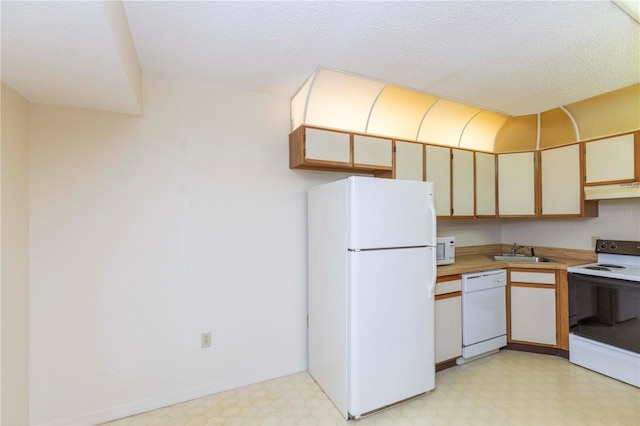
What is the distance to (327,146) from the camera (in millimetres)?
2369

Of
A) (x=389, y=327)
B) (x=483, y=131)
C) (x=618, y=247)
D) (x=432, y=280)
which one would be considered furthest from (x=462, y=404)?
(x=483, y=131)

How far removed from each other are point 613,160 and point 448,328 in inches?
85.8

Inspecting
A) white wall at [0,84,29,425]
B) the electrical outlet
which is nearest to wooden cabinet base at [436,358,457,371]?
the electrical outlet

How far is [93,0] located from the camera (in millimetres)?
1034

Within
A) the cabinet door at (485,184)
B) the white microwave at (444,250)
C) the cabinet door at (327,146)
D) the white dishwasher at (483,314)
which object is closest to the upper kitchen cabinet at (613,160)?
the cabinet door at (485,184)

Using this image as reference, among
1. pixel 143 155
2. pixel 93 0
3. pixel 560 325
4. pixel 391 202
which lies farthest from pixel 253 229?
pixel 560 325

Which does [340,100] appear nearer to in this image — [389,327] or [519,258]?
[389,327]

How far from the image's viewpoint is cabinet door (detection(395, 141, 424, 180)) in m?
2.69

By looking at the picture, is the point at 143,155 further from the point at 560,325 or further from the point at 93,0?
the point at 560,325

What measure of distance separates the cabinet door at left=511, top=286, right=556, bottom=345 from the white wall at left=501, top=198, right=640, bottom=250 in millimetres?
812

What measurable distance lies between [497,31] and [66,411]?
11.9 ft

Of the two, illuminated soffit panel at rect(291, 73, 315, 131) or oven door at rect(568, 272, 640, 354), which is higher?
illuminated soffit panel at rect(291, 73, 315, 131)

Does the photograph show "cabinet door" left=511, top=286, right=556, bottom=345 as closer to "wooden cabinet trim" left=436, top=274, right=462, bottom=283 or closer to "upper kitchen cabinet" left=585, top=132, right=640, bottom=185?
"wooden cabinet trim" left=436, top=274, right=462, bottom=283

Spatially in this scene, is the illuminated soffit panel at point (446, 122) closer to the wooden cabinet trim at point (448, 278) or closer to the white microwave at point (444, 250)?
the white microwave at point (444, 250)
